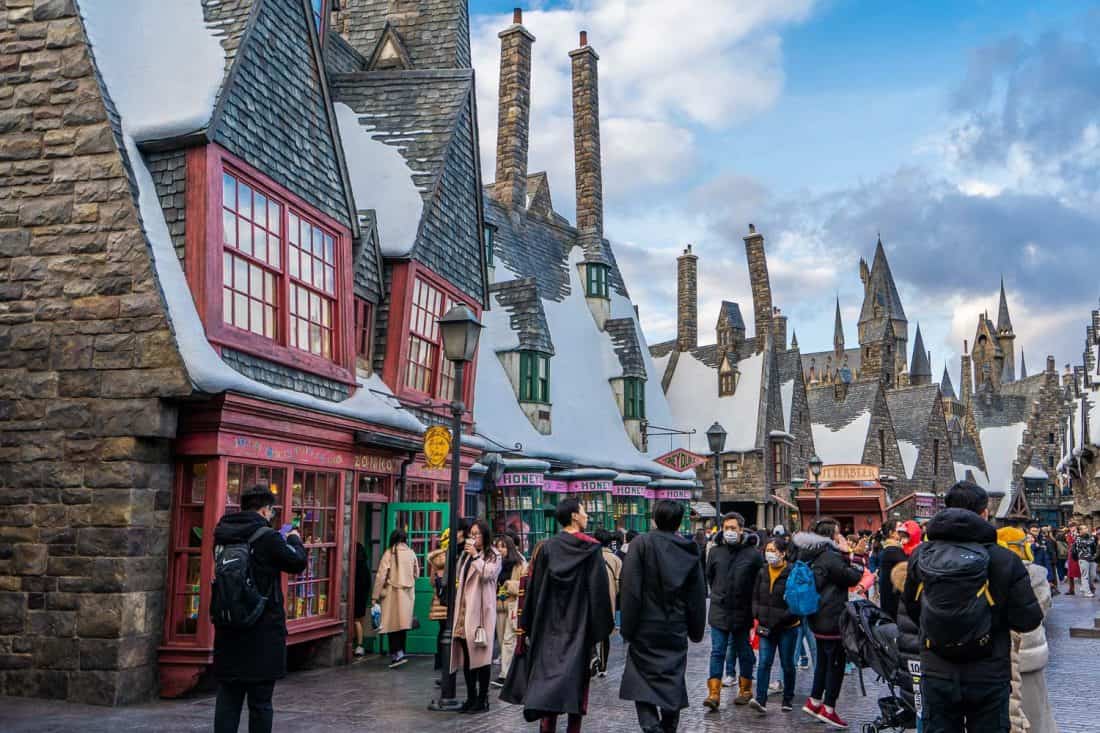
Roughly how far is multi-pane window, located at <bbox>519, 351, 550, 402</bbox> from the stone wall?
46.7 ft

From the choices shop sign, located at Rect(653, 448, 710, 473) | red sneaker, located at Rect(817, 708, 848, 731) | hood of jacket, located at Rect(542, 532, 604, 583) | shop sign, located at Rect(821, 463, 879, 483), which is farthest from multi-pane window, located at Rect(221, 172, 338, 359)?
shop sign, located at Rect(821, 463, 879, 483)

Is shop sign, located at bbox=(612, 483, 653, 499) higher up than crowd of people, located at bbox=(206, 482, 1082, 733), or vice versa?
shop sign, located at bbox=(612, 483, 653, 499)

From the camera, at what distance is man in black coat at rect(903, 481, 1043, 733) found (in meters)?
5.66

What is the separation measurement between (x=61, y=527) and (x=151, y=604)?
1117mm

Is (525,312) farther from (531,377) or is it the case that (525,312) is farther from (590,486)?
(590,486)

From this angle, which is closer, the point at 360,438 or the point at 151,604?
the point at 151,604

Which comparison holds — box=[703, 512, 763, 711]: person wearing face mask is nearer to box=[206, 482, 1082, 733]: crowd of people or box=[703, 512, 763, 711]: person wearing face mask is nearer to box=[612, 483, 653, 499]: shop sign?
box=[206, 482, 1082, 733]: crowd of people

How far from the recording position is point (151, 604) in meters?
9.87

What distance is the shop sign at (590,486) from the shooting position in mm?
23688

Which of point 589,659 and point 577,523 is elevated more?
point 577,523

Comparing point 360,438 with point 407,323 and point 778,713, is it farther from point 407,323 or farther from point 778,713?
point 778,713

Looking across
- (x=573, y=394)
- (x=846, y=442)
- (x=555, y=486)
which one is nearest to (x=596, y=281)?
(x=573, y=394)

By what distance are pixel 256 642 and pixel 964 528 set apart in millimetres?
4308

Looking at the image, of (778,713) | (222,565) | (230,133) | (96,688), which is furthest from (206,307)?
(778,713)
